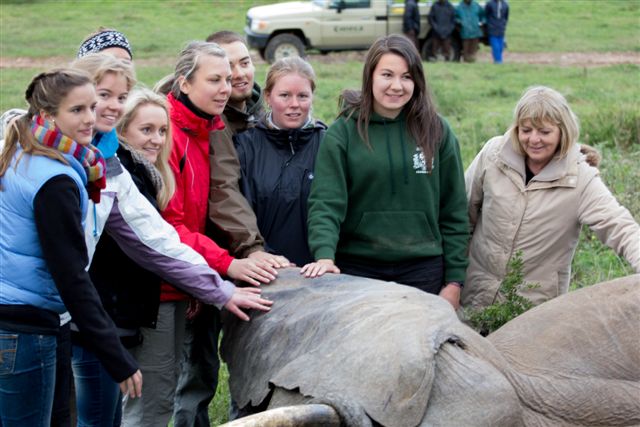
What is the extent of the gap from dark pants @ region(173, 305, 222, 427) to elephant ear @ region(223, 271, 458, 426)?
0.56 metres

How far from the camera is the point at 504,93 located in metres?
18.3

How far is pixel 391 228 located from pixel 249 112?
1.09m

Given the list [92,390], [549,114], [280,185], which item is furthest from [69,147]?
[549,114]

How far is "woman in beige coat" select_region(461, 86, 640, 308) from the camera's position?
4602 millimetres

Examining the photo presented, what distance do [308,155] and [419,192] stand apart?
56cm

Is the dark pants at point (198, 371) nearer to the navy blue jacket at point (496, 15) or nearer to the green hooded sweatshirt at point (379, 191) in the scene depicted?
the green hooded sweatshirt at point (379, 191)

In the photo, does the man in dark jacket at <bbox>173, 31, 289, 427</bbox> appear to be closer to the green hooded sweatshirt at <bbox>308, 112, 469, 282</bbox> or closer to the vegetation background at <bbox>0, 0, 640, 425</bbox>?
the green hooded sweatshirt at <bbox>308, 112, 469, 282</bbox>

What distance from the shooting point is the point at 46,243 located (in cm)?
349

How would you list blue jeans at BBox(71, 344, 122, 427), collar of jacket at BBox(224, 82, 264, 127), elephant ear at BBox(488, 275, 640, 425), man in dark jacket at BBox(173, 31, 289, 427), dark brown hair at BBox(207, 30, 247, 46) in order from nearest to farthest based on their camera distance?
elephant ear at BBox(488, 275, 640, 425)
blue jeans at BBox(71, 344, 122, 427)
man in dark jacket at BBox(173, 31, 289, 427)
collar of jacket at BBox(224, 82, 264, 127)
dark brown hair at BBox(207, 30, 247, 46)

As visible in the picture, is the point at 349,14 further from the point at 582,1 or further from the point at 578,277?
the point at 578,277

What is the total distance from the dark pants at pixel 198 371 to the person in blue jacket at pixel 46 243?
1097 mm

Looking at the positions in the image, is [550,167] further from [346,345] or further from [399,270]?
[346,345]

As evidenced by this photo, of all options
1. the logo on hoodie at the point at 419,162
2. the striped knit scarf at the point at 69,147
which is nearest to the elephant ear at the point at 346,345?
the logo on hoodie at the point at 419,162

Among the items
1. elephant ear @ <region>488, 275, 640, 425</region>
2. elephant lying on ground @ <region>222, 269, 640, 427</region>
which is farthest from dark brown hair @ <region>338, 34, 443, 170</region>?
elephant ear @ <region>488, 275, 640, 425</region>
